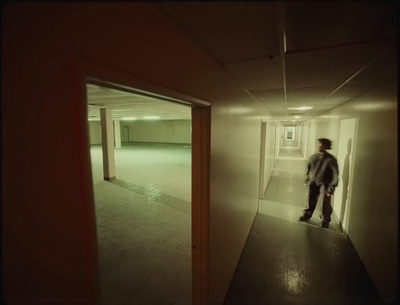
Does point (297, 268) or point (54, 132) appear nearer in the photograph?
point (54, 132)

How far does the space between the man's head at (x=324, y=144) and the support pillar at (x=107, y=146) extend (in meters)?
5.82

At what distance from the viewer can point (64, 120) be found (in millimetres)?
651

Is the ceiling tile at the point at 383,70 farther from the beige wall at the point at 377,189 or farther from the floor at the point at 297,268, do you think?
the floor at the point at 297,268

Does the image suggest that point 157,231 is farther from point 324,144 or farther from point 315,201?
point 324,144

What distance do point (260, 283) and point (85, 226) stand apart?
245 centimetres

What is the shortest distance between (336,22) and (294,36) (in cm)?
22

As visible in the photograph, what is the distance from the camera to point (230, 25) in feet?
3.59

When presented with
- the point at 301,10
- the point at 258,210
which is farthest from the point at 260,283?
the point at 301,10

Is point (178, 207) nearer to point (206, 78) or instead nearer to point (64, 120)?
point (206, 78)

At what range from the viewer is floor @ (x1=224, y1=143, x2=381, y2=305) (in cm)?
226

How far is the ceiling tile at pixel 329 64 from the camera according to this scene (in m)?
1.48

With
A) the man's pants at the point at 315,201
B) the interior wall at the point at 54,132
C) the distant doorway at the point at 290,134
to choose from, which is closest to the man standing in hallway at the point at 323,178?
the man's pants at the point at 315,201

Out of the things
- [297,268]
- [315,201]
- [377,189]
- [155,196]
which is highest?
[377,189]

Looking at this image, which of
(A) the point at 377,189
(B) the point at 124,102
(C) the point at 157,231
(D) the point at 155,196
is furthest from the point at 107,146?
(A) the point at 377,189
